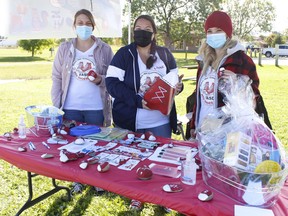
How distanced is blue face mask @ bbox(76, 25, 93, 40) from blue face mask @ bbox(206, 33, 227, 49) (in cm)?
106

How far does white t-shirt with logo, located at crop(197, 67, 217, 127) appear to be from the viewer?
6.91 ft

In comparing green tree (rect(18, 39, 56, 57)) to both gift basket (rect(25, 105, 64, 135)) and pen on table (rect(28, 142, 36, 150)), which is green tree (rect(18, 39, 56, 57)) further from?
pen on table (rect(28, 142, 36, 150))

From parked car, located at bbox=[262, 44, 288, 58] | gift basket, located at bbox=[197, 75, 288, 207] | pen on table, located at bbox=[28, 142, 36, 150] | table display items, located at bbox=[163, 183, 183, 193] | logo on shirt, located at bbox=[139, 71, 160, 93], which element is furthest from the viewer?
parked car, located at bbox=[262, 44, 288, 58]

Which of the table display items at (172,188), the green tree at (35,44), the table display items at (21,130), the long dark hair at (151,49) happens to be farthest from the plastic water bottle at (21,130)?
the green tree at (35,44)

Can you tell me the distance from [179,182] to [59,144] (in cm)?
91

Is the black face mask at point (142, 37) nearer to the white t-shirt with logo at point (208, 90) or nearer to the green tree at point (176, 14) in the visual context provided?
the white t-shirt with logo at point (208, 90)

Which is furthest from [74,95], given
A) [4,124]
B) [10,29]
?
[4,124]

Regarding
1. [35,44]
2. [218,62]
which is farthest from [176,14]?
[218,62]

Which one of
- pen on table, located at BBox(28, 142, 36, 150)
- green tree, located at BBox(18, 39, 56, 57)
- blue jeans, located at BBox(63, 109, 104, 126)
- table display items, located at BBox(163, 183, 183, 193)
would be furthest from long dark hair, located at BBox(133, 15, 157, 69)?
green tree, located at BBox(18, 39, 56, 57)

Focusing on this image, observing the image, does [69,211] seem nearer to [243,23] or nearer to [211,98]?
[211,98]

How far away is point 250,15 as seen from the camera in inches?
1265

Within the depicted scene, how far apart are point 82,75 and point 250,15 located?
33.2 metres

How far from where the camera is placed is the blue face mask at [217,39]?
83.0 inches

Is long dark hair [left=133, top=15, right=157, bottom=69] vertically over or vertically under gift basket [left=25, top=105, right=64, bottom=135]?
over
